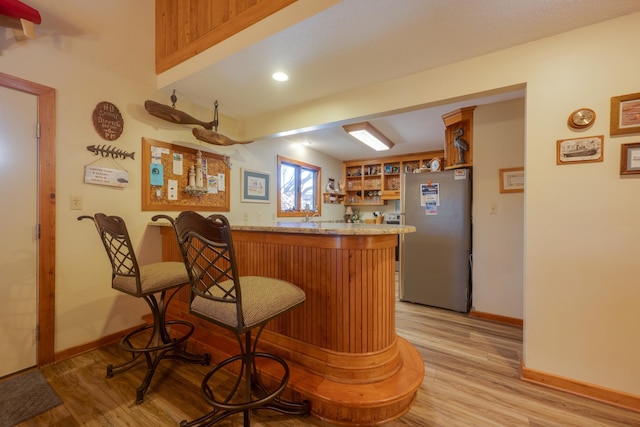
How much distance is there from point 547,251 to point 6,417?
3392 mm

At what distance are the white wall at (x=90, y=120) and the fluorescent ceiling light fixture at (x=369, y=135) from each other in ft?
7.24

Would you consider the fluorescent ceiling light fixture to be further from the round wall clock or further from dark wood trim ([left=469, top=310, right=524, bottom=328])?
dark wood trim ([left=469, top=310, right=524, bottom=328])

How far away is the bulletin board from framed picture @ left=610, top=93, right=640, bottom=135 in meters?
3.37

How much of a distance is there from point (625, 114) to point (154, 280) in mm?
3027

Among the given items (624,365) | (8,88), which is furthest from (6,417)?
(624,365)

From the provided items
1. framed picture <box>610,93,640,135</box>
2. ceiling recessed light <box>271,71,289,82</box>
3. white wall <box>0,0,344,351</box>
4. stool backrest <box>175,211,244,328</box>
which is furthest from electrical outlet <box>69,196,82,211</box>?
framed picture <box>610,93,640,135</box>

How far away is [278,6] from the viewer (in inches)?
65.0

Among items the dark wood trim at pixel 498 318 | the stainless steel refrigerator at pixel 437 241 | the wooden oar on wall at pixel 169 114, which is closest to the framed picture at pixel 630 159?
the stainless steel refrigerator at pixel 437 241

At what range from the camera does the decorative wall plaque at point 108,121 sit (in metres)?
2.12

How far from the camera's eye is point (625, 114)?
1.49 metres

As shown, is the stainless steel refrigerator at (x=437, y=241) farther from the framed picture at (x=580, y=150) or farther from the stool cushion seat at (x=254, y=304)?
the stool cushion seat at (x=254, y=304)

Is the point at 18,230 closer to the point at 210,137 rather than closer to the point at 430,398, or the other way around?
the point at 210,137

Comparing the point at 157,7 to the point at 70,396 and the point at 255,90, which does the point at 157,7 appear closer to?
the point at 255,90

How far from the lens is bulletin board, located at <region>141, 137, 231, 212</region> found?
245cm
